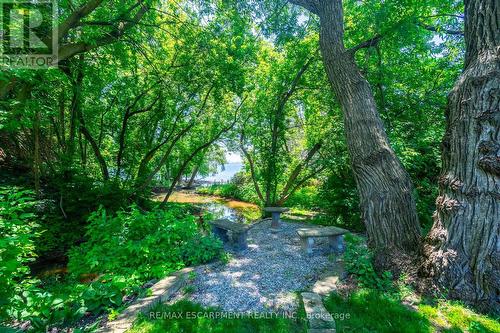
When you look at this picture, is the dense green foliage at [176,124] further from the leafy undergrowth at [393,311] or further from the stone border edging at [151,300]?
the stone border edging at [151,300]

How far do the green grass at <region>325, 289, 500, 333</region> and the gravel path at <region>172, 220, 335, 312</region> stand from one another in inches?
22.3

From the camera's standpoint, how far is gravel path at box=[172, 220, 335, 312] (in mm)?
2582

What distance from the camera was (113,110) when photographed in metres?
7.35

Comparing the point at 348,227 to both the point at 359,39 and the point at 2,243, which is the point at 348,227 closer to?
the point at 359,39

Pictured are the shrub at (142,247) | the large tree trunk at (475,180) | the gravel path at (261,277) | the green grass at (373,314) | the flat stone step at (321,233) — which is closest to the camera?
the green grass at (373,314)

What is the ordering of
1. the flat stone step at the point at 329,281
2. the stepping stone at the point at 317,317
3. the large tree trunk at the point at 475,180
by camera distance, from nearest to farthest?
1. the stepping stone at the point at 317,317
2. the large tree trunk at the point at 475,180
3. the flat stone step at the point at 329,281

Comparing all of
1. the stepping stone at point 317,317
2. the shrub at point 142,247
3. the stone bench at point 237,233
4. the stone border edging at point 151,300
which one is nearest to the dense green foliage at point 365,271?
the stepping stone at point 317,317

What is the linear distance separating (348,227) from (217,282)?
13.4ft

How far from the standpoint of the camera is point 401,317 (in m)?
2.12

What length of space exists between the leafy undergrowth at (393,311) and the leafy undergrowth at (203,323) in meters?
0.52

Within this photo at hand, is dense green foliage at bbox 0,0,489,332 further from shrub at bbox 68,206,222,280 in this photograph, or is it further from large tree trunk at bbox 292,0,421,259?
large tree trunk at bbox 292,0,421,259

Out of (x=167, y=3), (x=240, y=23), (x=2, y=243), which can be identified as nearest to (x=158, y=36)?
(x=167, y=3)

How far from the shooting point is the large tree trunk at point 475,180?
2.18 meters

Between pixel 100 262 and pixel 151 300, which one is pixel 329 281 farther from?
pixel 100 262
